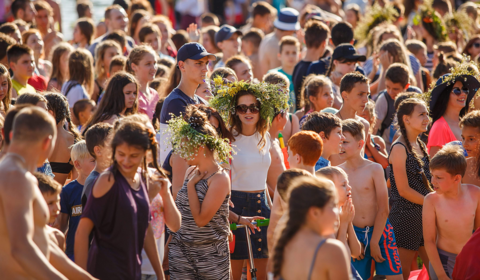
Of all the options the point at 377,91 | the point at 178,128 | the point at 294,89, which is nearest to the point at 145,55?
the point at 294,89

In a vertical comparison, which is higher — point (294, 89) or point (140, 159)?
point (294, 89)

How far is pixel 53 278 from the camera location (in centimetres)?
261

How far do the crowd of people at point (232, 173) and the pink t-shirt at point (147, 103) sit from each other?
24mm

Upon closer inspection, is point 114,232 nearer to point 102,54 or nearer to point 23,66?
point 23,66

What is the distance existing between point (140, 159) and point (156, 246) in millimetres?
616

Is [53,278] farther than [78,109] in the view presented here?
No

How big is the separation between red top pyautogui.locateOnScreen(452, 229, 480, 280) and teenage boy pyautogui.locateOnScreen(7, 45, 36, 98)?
4963 millimetres

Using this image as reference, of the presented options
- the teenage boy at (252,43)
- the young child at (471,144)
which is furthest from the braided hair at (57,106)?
the teenage boy at (252,43)

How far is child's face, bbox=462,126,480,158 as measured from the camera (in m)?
4.64

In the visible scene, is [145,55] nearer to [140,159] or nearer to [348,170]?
[348,170]

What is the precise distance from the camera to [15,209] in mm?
2602

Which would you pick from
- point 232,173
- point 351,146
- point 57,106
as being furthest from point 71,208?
point 351,146

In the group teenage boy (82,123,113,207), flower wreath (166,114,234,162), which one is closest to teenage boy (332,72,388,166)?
flower wreath (166,114,234,162)

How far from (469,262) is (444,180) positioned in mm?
889
